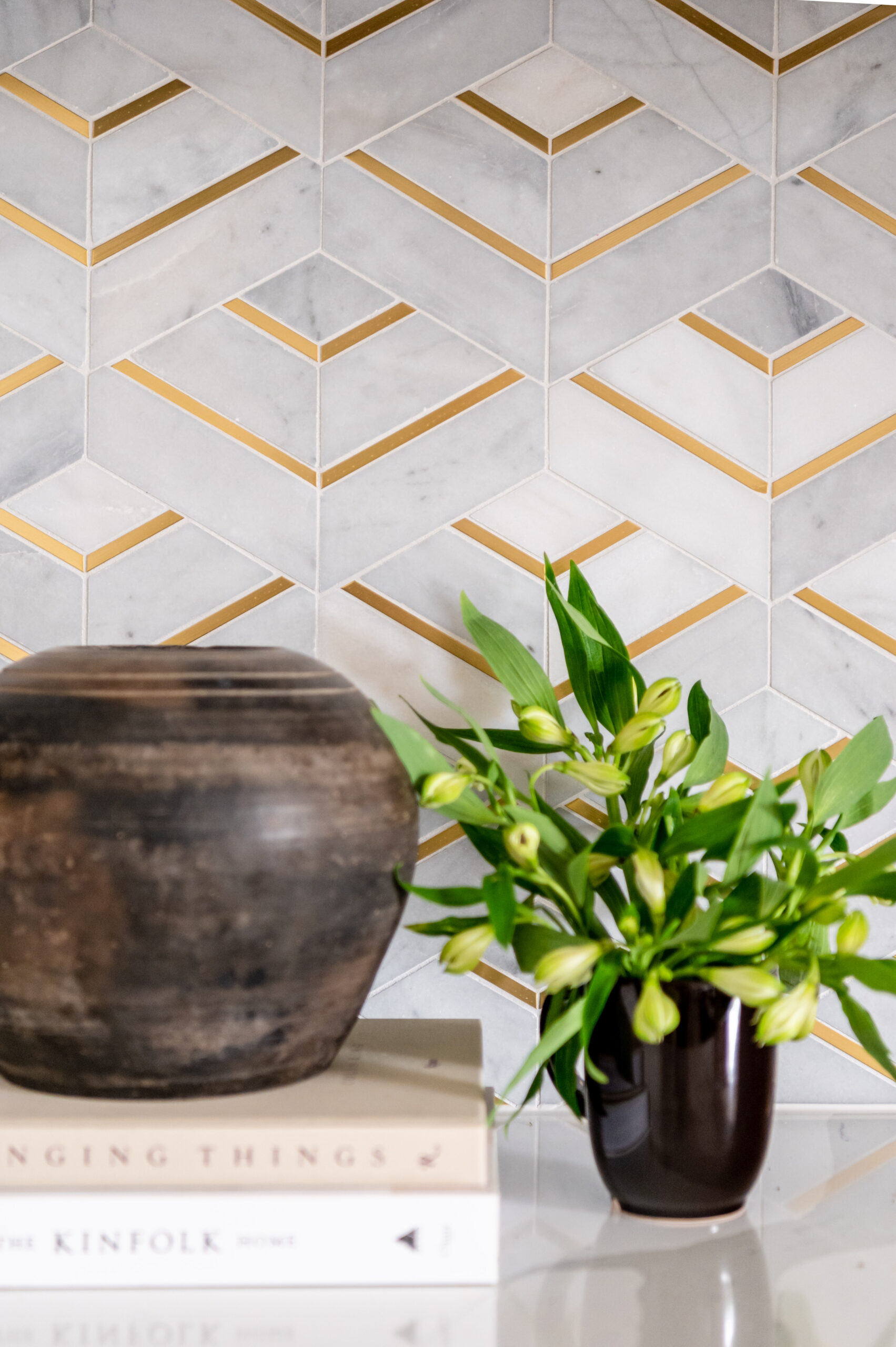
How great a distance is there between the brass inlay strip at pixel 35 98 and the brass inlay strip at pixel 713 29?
47cm

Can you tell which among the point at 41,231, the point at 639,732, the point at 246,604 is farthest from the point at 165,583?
the point at 639,732

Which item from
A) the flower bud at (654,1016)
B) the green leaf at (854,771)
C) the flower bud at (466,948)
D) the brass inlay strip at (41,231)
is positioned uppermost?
the brass inlay strip at (41,231)

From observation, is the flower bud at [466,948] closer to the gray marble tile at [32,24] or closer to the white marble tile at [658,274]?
the white marble tile at [658,274]

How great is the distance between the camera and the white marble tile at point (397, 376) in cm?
93

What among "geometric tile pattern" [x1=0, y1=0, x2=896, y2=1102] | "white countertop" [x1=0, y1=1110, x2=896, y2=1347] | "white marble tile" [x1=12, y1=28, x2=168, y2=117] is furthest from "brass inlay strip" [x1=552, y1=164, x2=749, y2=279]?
"white countertop" [x1=0, y1=1110, x2=896, y2=1347]

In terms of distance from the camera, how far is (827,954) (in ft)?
2.32

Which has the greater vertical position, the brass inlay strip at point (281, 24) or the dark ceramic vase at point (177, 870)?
the brass inlay strip at point (281, 24)

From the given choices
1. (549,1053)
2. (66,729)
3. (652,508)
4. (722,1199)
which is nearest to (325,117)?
(652,508)

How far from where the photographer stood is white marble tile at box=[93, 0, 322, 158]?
93cm

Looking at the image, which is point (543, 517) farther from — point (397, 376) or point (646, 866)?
point (646, 866)

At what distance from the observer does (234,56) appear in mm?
931

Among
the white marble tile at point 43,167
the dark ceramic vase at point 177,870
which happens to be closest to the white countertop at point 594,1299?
the dark ceramic vase at point 177,870

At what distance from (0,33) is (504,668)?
2.03 feet

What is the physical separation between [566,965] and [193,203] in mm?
636
